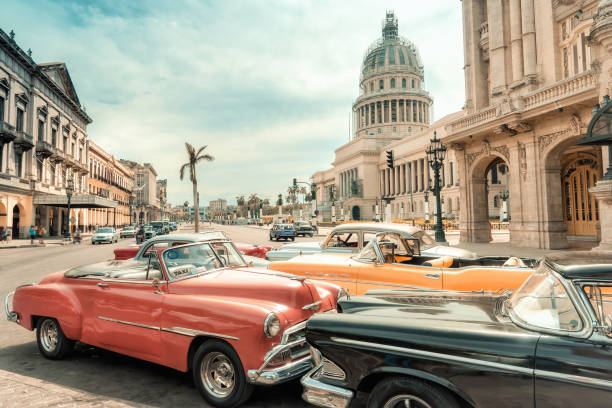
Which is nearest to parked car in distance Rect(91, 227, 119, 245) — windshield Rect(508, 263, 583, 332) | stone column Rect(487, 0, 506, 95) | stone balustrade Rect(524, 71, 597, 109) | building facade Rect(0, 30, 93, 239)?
building facade Rect(0, 30, 93, 239)

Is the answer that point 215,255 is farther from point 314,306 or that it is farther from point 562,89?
point 562,89

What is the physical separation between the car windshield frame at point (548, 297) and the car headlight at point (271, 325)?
1939 millimetres

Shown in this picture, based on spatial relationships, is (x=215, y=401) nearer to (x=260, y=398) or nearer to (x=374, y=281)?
(x=260, y=398)

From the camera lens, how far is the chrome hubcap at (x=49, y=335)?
5059 mm

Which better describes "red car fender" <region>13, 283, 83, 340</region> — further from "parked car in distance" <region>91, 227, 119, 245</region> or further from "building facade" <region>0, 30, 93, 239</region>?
"building facade" <region>0, 30, 93, 239</region>

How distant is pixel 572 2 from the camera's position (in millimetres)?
19438

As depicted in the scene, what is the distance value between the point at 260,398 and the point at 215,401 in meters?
0.47

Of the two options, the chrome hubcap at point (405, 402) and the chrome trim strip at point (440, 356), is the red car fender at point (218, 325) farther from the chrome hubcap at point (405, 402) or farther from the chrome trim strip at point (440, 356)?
the chrome hubcap at point (405, 402)

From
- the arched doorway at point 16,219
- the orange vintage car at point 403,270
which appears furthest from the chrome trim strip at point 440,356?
the arched doorway at point 16,219

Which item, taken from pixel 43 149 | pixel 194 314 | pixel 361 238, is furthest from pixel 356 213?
pixel 194 314

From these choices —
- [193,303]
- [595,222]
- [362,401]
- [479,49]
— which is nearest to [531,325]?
[362,401]

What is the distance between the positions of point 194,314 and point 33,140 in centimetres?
4420

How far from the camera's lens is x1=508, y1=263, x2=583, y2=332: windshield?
247cm

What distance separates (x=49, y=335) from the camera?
202 inches
